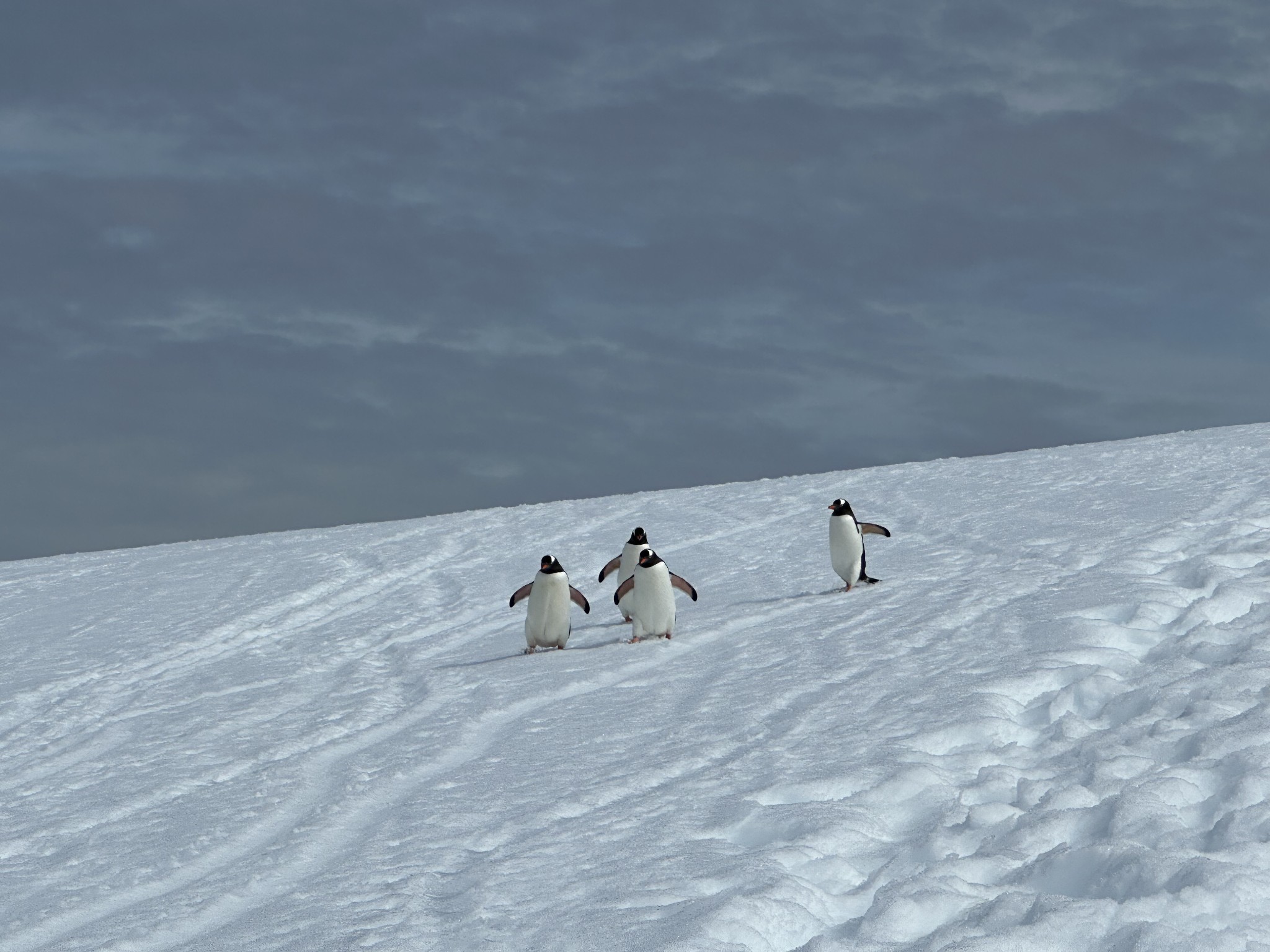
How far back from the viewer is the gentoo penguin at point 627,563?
30.4 feet

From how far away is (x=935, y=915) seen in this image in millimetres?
3877

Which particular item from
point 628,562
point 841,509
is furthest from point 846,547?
point 628,562

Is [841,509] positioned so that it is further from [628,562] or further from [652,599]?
[652,599]

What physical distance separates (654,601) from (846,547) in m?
1.77

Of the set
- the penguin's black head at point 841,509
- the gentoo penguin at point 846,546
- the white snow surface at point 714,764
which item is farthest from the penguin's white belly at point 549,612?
the penguin's black head at point 841,509

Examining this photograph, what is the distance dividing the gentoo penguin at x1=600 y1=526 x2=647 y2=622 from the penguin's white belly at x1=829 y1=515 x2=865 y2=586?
1.39m

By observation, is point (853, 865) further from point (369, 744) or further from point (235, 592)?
point (235, 592)

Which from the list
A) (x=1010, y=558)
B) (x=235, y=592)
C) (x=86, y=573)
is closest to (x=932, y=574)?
(x=1010, y=558)

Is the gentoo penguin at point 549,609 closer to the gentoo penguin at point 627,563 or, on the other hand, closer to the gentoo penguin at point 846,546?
the gentoo penguin at point 627,563

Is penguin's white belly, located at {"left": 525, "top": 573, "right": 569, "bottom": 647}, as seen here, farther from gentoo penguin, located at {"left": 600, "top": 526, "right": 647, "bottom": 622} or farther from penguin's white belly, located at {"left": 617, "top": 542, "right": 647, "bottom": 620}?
penguin's white belly, located at {"left": 617, "top": 542, "right": 647, "bottom": 620}

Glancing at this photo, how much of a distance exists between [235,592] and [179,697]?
14.3 feet

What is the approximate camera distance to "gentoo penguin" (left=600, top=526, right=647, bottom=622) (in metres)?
9.27

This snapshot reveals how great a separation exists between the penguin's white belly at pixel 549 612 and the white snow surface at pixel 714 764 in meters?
0.20

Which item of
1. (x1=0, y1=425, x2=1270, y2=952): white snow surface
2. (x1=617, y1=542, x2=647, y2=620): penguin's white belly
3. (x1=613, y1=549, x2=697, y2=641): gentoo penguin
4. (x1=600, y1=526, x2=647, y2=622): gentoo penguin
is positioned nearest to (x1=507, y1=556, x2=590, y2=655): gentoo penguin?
(x1=0, y1=425, x2=1270, y2=952): white snow surface
